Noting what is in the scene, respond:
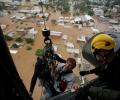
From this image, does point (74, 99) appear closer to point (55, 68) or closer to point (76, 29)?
point (55, 68)

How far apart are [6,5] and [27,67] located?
10.0m

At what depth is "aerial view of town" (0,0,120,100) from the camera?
37.0 ft

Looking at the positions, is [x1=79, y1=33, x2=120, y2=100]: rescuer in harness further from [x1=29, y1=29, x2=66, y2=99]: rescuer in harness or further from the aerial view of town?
the aerial view of town

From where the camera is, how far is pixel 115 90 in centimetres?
88

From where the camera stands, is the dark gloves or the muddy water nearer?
the dark gloves

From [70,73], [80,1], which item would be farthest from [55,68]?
[80,1]

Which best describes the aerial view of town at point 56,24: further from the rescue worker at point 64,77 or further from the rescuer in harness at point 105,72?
the rescuer in harness at point 105,72

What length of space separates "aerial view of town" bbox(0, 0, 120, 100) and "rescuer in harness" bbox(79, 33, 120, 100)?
297 inches

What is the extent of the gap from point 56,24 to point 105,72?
15.0 metres

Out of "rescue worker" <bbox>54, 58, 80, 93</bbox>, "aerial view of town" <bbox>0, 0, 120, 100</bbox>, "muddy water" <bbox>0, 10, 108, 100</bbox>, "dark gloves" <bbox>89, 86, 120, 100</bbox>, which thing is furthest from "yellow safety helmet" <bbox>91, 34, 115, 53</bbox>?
"aerial view of town" <bbox>0, 0, 120, 100</bbox>

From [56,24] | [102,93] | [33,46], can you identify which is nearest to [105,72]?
[102,93]

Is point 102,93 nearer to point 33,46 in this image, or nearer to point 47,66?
point 47,66

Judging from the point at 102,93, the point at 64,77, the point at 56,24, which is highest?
the point at 102,93

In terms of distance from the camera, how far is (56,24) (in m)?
15.8
